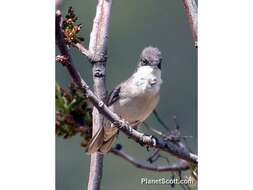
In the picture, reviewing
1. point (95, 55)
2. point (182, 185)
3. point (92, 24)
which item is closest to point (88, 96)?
point (95, 55)

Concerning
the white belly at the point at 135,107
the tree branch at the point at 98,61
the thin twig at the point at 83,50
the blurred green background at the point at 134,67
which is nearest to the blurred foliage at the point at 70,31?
the thin twig at the point at 83,50

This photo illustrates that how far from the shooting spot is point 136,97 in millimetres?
2215

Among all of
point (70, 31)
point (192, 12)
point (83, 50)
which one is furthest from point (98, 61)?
point (192, 12)

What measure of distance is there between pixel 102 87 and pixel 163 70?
24 centimetres

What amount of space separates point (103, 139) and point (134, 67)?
0.29 metres

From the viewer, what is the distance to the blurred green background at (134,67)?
205cm

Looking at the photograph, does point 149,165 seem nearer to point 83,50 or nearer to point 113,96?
point 113,96

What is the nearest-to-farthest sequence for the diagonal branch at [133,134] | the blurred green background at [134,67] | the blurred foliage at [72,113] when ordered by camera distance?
the diagonal branch at [133,134]
the blurred foliage at [72,113]
the blurred green background at [134,67]

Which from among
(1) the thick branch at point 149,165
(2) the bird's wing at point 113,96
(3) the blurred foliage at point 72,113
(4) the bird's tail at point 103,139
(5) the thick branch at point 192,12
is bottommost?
(1) the thick branch at point 149,165

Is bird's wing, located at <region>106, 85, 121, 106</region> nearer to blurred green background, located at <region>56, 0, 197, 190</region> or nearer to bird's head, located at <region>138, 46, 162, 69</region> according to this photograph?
blurred green background, located at <region>56, 0, 197, 190</region>

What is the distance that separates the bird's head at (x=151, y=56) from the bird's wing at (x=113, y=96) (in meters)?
0.14

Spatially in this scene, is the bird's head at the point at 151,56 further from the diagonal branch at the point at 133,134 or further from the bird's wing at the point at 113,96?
the diagonal branch at the point at 133,134

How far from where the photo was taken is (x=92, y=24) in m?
2.02
